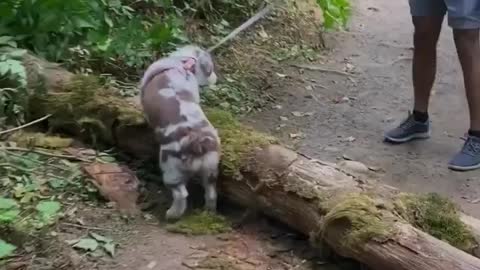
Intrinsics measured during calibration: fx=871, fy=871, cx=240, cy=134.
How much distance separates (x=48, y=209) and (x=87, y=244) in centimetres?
28

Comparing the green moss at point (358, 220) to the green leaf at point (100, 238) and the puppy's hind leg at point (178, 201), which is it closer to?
the puppy's hind leg at point (178, 201)

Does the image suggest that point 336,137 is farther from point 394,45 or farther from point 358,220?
point 394,45

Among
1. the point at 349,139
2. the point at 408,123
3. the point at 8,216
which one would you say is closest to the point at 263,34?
the point at 349,139

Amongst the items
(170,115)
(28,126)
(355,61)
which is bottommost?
(355,61)

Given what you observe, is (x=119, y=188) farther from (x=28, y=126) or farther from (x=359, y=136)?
(x=359, y=136)

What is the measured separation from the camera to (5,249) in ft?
11.4

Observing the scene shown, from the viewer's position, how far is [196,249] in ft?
12.3

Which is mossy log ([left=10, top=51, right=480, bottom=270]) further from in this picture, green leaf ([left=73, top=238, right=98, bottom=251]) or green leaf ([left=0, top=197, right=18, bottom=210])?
green leaf ([left=0, top=197, right=18, bottom=210])

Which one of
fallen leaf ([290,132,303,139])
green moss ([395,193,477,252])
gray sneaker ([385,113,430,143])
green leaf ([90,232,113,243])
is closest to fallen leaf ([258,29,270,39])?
fallen leaf ([290,132,303,139])

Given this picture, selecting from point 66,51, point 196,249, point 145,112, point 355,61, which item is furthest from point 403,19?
point 196,249

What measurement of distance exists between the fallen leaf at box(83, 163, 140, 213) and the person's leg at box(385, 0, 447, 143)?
5.59 feet

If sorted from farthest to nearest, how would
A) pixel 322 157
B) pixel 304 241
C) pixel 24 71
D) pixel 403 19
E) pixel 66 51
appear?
pixel 403 19 → pixel 66 51 → pixel 322 157 → pixel 24 71 → pixel 304 241

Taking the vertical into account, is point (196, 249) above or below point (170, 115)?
below

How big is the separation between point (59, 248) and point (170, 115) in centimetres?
81
